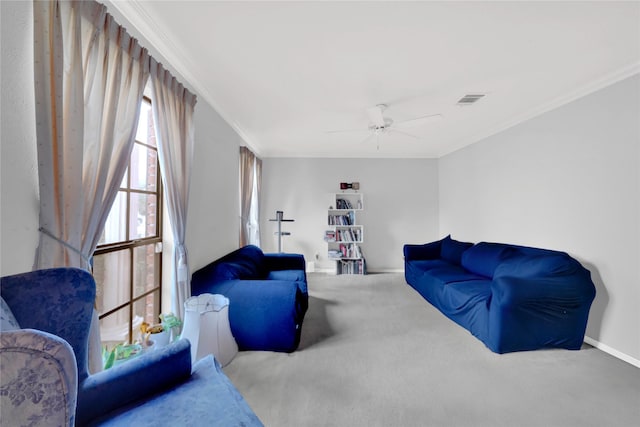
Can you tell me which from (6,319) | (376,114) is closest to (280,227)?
(376,114)

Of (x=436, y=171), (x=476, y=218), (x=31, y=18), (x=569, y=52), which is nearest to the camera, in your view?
(x=31, y=18)

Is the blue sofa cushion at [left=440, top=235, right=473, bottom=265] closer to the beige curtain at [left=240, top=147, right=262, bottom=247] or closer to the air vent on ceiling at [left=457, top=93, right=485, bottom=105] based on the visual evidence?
the air vent on ceiling at [left=457, top=93, right=485, bottom=105]

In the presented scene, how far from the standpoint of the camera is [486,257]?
3.28 metres

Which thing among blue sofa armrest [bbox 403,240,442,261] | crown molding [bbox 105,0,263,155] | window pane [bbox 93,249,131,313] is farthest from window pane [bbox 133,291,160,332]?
blue sofa armrest [bbox 403,240,442,261]

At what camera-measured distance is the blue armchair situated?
0.59 metres

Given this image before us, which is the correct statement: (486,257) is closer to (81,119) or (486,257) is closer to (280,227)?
(280,227)

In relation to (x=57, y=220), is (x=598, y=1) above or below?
above

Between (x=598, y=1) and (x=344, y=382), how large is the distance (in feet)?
9.53

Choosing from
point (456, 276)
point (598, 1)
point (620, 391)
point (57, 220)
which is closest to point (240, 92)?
point (57, 220)

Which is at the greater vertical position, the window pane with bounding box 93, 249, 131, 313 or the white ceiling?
the white ceiling

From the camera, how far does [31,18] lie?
1020mm

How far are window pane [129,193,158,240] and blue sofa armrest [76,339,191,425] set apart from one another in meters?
1.05

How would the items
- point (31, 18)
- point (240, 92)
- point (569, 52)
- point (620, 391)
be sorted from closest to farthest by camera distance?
point (31, 18)
point (620, 391)
point (569, 52)
point (240, 92)

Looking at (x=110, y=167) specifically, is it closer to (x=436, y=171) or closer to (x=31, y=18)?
(x=31, y=18)
